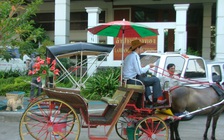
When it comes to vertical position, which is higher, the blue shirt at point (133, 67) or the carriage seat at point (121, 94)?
the blue shirt at point (133, 67)

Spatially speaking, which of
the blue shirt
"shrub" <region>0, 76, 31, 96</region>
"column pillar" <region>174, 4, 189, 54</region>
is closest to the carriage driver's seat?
the blue shirt

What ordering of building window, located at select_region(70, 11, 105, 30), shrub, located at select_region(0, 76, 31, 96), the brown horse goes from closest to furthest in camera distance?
the brown horse → shrub, located at select_region(0, 76, 31, 96) → building window, located at select_region(70, 11, 105, 30)

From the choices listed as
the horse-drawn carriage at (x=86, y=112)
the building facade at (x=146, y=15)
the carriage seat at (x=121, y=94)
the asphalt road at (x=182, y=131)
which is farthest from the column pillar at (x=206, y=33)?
the carriage seat at (x=121, y=94)

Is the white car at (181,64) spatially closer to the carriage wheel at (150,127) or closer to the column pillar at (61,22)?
the carriage wheel at (150,127)

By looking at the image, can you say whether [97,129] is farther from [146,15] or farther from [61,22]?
[146,15]

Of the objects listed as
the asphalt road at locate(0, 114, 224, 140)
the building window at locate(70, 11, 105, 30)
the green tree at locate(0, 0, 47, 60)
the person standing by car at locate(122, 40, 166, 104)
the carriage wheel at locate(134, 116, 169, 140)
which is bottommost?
the asphalt road at locate(0, 114, 224, 140)

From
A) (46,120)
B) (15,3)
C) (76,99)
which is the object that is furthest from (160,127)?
(15,3)

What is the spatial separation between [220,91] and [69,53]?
3347mm

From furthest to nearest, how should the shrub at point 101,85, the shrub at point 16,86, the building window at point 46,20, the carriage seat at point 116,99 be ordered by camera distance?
the building window at point 46,20 → the shrub at point 16,86 → the shrub at point 101,85 → the carriage seat at point 116,99

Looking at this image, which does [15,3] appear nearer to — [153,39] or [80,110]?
[80,110]

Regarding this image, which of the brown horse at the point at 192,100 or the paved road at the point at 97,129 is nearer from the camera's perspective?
the brown horse at the point at 192,100

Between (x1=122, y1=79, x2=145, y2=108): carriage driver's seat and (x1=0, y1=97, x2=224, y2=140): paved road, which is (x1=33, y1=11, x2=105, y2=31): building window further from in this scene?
(x1=122, y1=79, x2=145, y2=108): carriage driver's seat

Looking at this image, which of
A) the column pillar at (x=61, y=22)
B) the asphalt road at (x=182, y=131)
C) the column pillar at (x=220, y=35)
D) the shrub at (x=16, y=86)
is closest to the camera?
the asphalt road at (x=182, y=131)

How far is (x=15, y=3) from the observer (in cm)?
941
